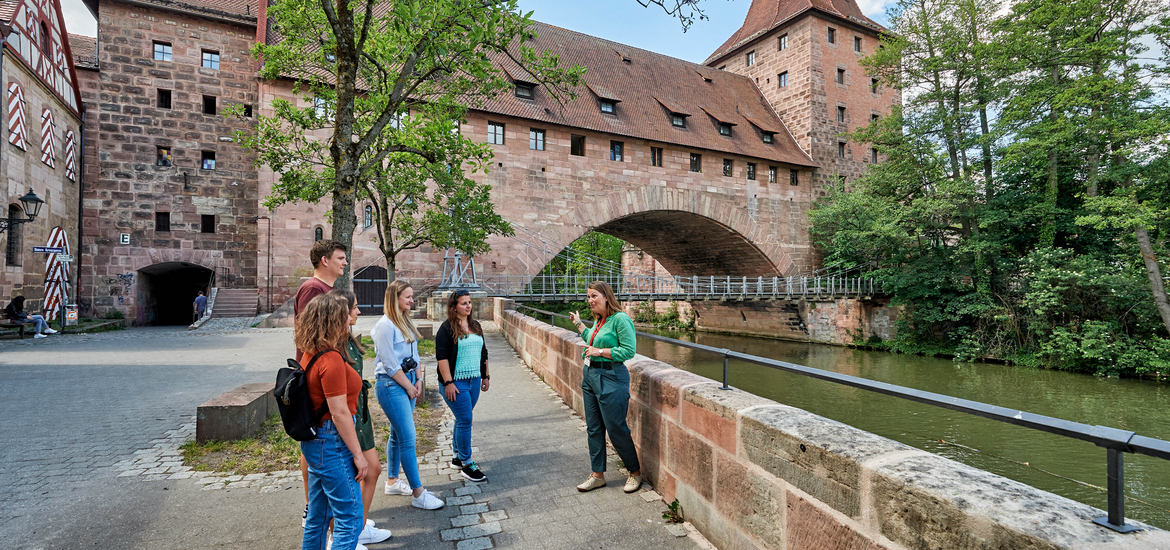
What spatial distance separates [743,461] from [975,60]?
69.4ft

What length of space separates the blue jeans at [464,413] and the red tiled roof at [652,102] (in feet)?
57.5

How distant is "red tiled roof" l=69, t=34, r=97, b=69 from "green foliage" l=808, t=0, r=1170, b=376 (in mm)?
26025

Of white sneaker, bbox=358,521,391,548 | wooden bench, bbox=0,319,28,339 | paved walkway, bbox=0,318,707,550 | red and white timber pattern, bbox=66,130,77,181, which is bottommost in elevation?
paved walkway, bbox=0,318,707,550

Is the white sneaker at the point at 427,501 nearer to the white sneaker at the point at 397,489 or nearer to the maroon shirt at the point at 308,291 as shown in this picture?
the white sneaker at the point at 397,489

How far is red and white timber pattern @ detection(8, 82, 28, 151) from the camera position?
1241 centimetres

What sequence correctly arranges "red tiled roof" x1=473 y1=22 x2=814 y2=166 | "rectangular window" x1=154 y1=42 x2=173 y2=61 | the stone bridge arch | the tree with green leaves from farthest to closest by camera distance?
"red tiled roof" x1=473 y1=22 x2=814 y2=166
the stone bridge arch
"rectangular window" x1=154 y1=42 x2=173 y2=61
the tree with green leaves

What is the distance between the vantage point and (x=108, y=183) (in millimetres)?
17672

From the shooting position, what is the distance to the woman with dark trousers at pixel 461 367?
354 cm

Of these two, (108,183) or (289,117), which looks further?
(108,183)

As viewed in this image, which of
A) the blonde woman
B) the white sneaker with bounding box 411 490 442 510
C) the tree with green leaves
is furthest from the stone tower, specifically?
the white sneaker with bounding box 411 490 442 510

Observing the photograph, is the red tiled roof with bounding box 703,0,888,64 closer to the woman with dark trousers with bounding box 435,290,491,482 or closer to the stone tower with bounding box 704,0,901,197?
the stone tower with bounding box 704,0,901,197

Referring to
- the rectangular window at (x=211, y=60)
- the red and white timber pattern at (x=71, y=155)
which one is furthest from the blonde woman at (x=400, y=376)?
the rectangular window at (x=211, y=60)

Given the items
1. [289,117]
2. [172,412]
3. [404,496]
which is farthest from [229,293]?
[404,496]

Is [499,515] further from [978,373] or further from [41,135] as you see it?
[41,135]
